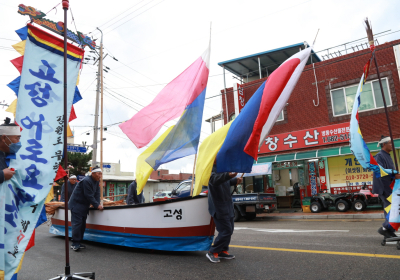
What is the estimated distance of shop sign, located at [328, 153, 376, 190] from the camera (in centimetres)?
1565

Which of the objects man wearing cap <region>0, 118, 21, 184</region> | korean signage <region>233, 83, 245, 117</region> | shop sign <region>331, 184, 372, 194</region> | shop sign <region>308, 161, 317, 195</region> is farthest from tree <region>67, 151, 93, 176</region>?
man wearing cap <region>0, 118, 21, 184</region>

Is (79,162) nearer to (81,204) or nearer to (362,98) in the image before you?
(81,204)

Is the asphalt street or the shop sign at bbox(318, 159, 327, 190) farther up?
the shop sign at bbox(318, 159, 327, 190)

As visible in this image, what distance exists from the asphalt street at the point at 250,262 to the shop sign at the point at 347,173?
1077cm

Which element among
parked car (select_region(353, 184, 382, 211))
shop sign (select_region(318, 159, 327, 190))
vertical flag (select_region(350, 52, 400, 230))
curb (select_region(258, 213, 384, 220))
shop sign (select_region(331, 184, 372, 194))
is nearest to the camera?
vertical flag (select_region(350, 52, 400, 230))

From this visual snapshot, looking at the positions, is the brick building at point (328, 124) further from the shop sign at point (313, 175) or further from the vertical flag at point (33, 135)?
the vertical flag at point (33, 135)

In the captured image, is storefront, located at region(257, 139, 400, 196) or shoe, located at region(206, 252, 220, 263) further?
storefront, located at region(257, 139, 400, 196)

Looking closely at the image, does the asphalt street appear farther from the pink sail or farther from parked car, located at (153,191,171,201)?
parked car, located at (153,191,171,201)

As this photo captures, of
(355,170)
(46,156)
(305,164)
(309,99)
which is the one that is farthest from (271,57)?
(46,156)

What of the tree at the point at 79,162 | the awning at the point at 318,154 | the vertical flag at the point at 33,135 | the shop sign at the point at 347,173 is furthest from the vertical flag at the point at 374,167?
the tree at the point at 79,162

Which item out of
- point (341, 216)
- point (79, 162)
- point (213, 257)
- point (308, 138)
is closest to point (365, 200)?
point (341, 216)

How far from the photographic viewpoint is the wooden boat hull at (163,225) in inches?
195

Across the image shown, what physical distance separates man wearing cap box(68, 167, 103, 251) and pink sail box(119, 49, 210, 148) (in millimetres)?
1709

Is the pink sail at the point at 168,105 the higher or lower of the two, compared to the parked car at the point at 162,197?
higher
